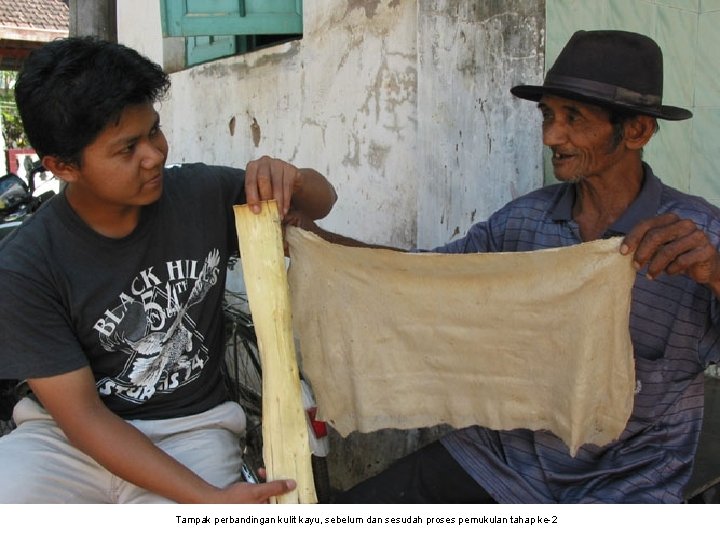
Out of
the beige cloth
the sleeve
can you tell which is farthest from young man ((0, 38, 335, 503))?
the beige cloth

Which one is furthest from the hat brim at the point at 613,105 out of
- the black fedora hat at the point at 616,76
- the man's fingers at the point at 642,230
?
the man's fingers at the point at 642,230

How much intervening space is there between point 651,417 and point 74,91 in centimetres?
154

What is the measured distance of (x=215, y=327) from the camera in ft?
6.86

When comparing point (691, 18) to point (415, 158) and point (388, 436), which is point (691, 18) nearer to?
point (415, 158)

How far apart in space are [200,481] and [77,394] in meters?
0.35

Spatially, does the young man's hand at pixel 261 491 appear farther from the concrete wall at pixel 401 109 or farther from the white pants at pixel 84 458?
the concrete wall at pixel 401 109

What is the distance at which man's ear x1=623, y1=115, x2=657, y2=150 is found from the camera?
6.14 feet

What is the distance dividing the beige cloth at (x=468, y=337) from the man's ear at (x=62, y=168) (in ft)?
1.81

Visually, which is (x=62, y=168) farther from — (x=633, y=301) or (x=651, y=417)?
(x=651, y=417)

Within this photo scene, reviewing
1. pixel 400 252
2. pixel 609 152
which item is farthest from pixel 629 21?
pixel 400 252

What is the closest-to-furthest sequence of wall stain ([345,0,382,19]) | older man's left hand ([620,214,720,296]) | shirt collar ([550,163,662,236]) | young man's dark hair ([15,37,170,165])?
1. older man's left hand ([620,214,720,296])
2. young man's dark hair ([15,37,170,165])
3. shirt collar ([550,163,662,236])
4. wall stain ([345,0,382,19])

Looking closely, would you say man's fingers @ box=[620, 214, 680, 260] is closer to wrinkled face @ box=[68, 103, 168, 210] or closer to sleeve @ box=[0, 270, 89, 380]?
wrinkled face @ box=[68, 103, 168, 210]

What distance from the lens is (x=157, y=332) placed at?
1.93 m

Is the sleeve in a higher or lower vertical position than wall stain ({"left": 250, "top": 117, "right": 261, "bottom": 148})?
lower
